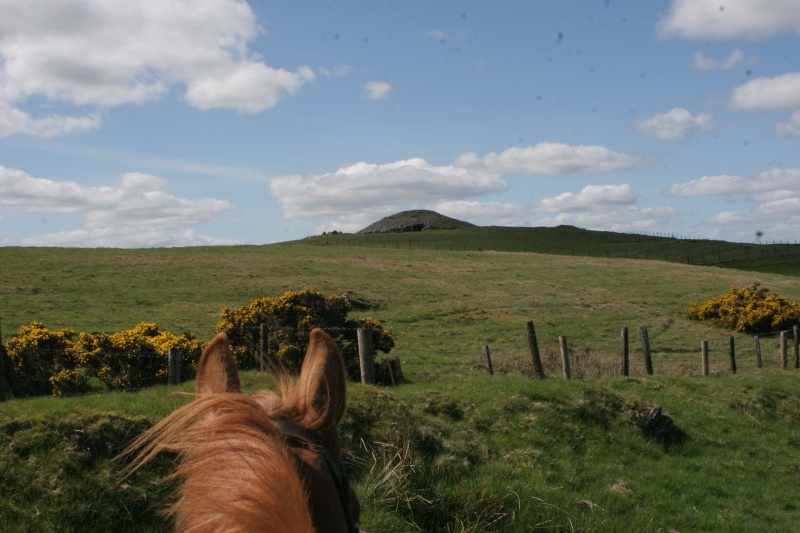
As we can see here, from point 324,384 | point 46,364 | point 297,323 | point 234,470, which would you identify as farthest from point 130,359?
point 234,470

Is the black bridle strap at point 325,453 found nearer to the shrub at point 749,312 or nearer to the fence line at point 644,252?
the shrub at point 749,312

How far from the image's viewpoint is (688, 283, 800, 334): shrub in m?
28.5

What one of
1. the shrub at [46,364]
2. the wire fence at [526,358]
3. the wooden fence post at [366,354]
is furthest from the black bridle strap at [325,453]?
the shrub at [46,364]

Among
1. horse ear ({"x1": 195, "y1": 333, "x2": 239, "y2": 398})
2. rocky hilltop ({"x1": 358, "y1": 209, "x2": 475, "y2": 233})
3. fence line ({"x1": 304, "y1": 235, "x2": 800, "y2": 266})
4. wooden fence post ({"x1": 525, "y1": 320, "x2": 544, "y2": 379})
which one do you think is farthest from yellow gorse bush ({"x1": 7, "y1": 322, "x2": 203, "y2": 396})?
rocky hilltop ({"x1": 358, "y1": 209, "x2": 475, "y2": 233})

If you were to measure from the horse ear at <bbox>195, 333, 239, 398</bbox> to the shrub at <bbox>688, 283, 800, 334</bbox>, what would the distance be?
31.2 meters

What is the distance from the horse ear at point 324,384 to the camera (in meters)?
1.87

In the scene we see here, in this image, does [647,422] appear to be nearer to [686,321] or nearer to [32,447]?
[32,447]

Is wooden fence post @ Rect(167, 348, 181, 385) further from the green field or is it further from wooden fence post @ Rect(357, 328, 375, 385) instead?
wooden fence post @ Rect(357, 328, 375, 385)

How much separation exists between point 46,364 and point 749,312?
93.1 feet

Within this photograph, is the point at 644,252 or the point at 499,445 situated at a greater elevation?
the point at 644,252

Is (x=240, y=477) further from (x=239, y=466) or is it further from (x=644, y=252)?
(x=644, y=252)

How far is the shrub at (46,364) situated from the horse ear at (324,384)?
34.2 feet

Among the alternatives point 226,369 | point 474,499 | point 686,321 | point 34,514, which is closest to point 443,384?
point 474,499

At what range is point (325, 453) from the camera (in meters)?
1.80
